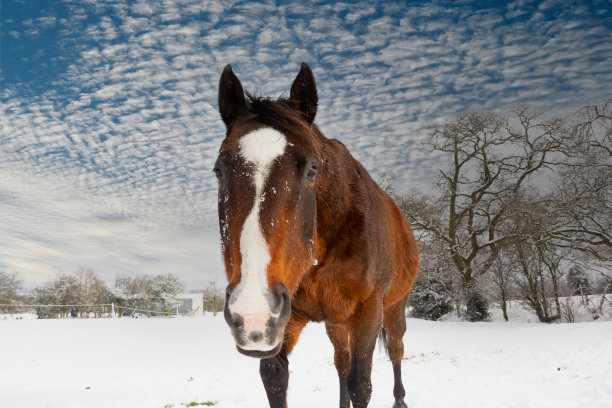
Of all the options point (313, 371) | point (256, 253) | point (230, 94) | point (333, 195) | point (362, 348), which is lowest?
point (313, 371)

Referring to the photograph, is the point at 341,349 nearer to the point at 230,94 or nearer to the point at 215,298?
the point at 230,94

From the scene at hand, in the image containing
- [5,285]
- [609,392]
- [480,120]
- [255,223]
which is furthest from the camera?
[5,285]

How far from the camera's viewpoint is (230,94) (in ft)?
9.34

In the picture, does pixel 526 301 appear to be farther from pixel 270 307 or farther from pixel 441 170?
pixel 270 307

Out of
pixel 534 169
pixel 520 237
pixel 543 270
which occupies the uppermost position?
pixel 534 169

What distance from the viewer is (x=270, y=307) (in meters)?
1.89

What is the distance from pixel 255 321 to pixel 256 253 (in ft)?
1.13

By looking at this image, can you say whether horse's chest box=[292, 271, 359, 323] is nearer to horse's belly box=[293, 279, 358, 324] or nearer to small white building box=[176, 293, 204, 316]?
horse's belly box=[293, 279, 358, 324]

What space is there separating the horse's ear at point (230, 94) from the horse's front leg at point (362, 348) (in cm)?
189

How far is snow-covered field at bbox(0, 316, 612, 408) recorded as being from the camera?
6.45 meters

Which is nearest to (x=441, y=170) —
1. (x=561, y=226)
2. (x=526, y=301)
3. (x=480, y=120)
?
(x=480, y=120)

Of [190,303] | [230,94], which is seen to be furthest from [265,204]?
[190,303]

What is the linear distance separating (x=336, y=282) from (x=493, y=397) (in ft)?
14.9

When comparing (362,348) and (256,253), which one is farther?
(362,348)
